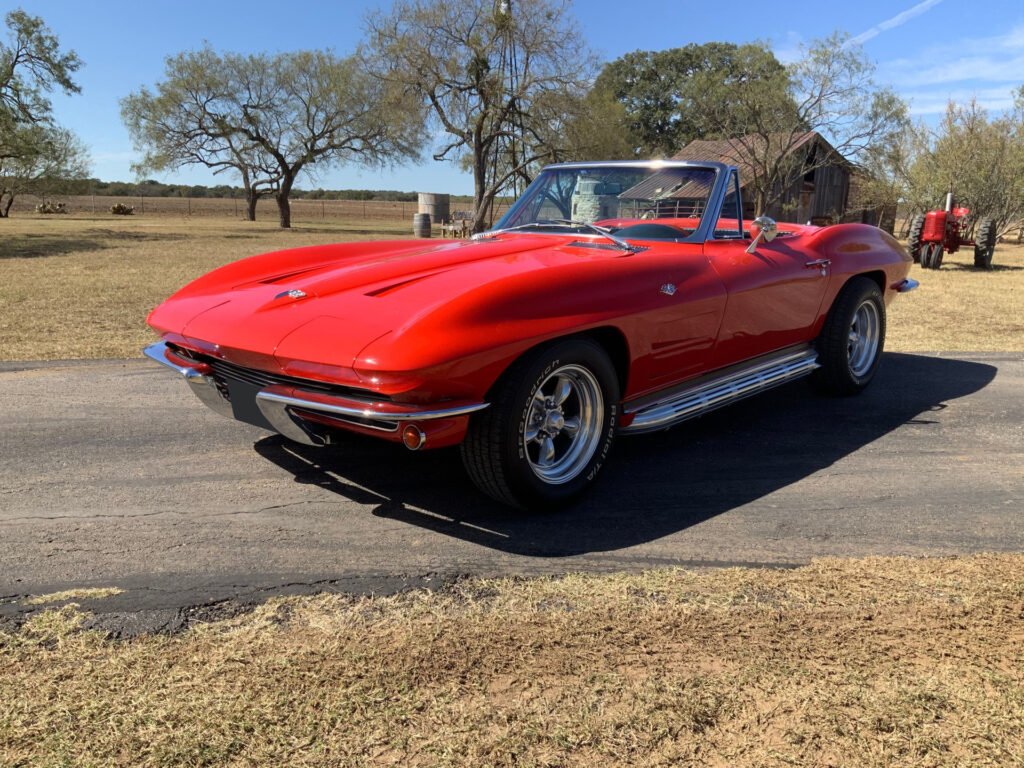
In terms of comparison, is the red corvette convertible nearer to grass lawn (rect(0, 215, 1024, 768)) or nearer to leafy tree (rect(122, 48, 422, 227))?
grass lawn (rect(0, 215, 1024, 768))

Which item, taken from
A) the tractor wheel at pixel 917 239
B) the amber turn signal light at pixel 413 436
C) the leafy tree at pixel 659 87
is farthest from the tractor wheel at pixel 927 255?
the leafy tree at pixel 659 87

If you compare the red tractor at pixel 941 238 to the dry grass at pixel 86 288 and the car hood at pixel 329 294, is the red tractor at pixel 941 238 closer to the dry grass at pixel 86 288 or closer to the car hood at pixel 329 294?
the dry grass at pixel 86 288

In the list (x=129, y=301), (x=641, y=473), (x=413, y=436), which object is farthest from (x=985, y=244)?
(x=413, y=436)

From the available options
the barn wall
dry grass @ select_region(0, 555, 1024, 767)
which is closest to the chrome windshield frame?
dry grass @ select_region(0, 555, 1024, 767)

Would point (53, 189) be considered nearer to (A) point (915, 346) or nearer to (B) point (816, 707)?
(A) point (915, 346)

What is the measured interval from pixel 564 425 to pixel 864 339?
321 centimetres

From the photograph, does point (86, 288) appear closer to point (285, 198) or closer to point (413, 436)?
point (413, 436)

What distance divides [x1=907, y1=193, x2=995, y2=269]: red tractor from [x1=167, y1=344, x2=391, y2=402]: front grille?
18.4m

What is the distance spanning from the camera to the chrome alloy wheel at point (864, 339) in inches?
212

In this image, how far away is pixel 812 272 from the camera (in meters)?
4.57

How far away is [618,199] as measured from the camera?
4543mm

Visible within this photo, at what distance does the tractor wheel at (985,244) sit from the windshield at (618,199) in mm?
17242

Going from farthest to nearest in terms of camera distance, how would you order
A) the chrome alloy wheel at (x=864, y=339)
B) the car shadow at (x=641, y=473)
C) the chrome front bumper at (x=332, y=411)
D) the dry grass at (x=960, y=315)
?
the dry grass at (x=960, y=315)
the chrome alloy wheel at (x=864, y=339)
the car shadow at (x=641, y=473)
the chrome front bumper at (x=332, y=411)

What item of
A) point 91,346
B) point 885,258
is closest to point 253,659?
point 885,258
